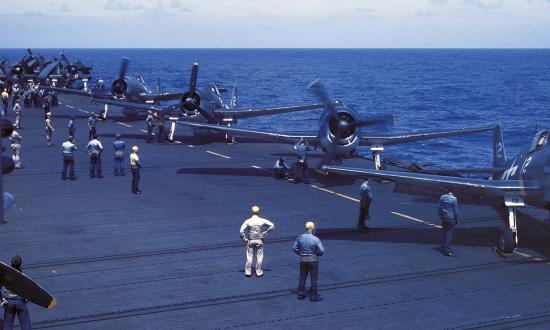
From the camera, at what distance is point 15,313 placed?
11695 millimetres

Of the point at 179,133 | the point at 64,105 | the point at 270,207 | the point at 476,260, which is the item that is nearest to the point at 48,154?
the point at 179,133

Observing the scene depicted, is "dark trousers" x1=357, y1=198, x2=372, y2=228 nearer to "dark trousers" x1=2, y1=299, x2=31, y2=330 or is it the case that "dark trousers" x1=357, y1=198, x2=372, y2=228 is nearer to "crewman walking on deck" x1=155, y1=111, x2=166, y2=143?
"dark trousers" x1=2, y1=299, x2=31, y2=330

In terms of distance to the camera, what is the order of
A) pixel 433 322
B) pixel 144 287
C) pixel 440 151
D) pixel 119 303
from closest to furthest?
pixel 433 322 < pixel 119 303 < pixel 144 287 < pixel 440 151

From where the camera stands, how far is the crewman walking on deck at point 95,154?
1074 inches

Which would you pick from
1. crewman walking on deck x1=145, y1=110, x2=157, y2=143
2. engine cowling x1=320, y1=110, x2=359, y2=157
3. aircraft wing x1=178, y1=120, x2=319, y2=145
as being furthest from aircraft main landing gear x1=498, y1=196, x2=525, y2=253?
crewman walking on deck x1=145, y1=110, x2=157, y2=143

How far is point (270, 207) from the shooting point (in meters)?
23.5

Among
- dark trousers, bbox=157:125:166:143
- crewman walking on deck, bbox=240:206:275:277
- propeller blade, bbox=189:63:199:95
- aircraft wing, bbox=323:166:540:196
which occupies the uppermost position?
propeller blade, bbox=189:63:199:95

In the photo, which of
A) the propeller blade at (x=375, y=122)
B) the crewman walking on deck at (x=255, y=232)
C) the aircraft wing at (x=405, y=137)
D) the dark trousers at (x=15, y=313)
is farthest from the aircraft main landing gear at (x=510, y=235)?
the dark trousers at (x=15, y=313)

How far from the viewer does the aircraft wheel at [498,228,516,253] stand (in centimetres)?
1761

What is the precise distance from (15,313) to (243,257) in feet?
22.6

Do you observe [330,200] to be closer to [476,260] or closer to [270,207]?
[270,207]

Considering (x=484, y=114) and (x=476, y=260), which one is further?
(x=484, y=114)

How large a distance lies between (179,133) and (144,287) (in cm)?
2995

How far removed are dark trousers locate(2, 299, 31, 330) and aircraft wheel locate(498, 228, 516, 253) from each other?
38.8 ft
